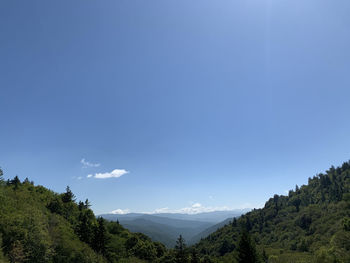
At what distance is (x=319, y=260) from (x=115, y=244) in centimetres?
7414

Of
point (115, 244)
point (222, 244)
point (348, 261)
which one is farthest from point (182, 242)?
point (222, 244)

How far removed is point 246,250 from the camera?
55594 mm

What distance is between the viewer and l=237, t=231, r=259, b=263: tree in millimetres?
54969

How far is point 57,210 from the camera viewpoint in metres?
107

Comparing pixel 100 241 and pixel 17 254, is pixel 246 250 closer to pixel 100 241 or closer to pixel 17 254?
pixel 100 241

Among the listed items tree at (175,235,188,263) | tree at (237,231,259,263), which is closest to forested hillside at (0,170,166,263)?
tree at (175,235,188,263)

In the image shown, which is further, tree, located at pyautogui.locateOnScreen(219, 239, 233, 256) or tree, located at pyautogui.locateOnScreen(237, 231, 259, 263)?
tree, located at pyautogui.locateOnScreen(219, 239, 233, 256)

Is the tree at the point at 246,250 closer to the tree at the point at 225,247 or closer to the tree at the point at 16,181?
the tree at the point at 16,181

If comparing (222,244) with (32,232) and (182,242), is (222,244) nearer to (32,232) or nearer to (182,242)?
(182,242)

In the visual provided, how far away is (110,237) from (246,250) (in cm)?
5666

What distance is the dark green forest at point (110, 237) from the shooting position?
167ft

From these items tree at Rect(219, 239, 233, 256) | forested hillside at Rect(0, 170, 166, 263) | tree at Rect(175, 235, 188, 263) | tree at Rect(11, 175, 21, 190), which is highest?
tree at Rect(11, 175, 21, 190)

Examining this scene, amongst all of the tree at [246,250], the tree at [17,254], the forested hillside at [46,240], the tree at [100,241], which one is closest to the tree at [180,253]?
the tree at [246,250]

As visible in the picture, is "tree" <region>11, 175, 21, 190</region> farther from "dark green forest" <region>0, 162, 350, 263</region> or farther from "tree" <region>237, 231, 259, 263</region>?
"tree" <region>237, 231, 259, 263</region>
